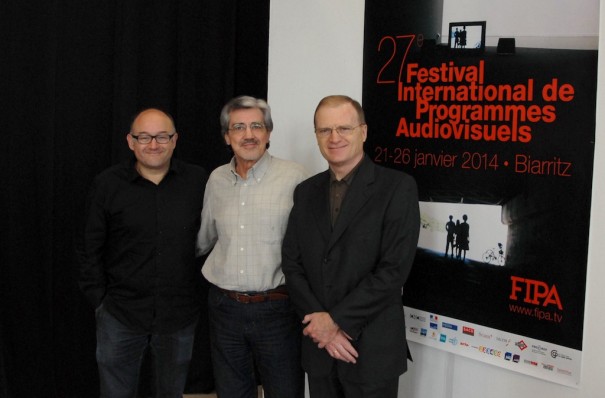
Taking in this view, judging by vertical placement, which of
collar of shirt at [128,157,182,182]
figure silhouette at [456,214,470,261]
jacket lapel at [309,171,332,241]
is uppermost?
collar of shirt at [128,157,182,182]

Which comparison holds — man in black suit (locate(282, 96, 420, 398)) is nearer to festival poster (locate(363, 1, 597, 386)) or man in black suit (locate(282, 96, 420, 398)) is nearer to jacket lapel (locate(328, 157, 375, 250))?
jacket lapel (locate(328, 157, 375, 250))

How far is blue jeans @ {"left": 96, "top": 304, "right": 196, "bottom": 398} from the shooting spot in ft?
8.13

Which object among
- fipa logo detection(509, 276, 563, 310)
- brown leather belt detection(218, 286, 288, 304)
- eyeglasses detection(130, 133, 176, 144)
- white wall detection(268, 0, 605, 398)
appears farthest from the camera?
eyeglasses detection(130, 133, 176, 144)

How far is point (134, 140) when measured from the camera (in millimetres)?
2441

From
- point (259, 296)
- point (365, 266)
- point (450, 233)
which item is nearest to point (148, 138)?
point (259, 296)

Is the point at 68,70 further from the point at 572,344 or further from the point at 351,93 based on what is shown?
the point at 572,344

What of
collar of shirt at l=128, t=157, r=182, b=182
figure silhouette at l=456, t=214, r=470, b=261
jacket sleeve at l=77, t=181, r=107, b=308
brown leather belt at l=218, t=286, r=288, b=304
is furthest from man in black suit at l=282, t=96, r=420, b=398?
jacket sleeve at l=77, t=181, r=107, b=308

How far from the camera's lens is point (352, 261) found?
6.82 ft

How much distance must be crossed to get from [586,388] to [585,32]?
1.23 metres

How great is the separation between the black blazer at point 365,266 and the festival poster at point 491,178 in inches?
14.9

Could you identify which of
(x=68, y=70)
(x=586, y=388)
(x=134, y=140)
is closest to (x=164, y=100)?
(x=68, y=70)

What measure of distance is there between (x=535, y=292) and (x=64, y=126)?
2361 mm

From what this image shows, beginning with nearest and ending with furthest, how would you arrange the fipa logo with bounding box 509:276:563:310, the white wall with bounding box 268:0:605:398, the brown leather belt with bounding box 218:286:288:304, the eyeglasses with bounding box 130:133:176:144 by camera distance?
1. the white wall with bounding box 268:0:605:398
2. the fipa logo with bounding box 509:276:563:310
3. the brown leather belt with bounding box 218:286:288:304
4. the eyeglasses with bounding box 130:133:176:144

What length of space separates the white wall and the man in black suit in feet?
1.62
